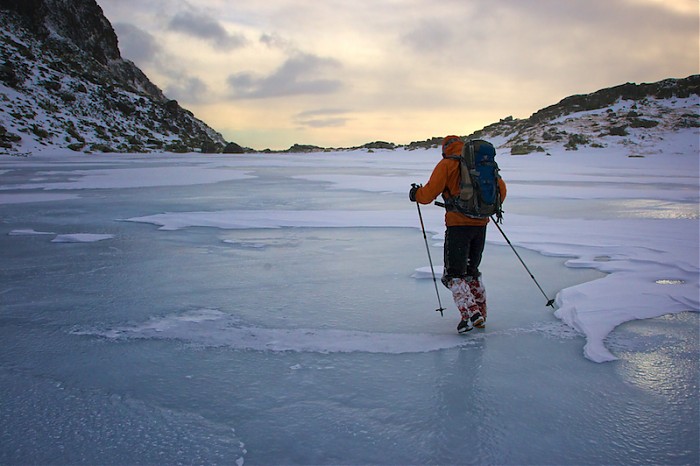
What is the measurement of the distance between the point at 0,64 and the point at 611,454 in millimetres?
73418

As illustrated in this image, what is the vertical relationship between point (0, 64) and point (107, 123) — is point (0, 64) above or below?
above

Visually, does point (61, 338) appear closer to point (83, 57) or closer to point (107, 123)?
point (107, 123)

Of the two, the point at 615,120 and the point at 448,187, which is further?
the point at 615,120

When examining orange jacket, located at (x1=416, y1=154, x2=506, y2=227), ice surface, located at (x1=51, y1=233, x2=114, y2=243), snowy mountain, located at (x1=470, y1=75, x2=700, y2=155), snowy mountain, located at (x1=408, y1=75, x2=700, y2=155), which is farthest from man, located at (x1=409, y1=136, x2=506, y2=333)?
snowy mountain, located at (x1=470, y1=75, x2=700, y2=155)

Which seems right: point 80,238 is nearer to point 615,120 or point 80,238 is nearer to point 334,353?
point 334,353

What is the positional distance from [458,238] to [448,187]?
0.45 metres

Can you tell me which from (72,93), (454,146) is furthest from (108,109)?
(454,146)

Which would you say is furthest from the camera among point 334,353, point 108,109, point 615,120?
point 108,109

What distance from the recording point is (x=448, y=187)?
14.1ft

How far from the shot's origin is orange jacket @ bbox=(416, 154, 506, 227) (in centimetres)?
422

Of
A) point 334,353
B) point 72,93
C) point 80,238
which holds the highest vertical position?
point 72,93

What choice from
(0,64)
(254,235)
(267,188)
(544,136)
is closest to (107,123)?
(0,64)

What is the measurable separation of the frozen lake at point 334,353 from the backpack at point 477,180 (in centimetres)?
108

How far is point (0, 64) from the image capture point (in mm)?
59438
